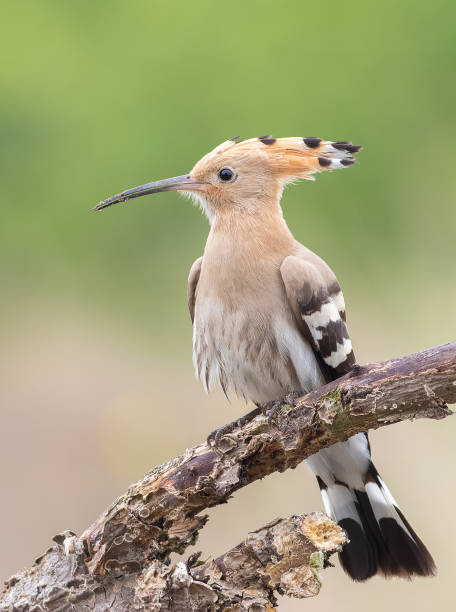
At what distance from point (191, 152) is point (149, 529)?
→ 1341 millimetres

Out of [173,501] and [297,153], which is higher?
[297,153]

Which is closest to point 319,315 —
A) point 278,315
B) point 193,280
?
point 278,315

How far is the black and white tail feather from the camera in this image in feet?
5.14

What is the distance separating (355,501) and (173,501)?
0.51 m

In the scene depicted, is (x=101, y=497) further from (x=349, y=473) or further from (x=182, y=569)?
(x=182, y=569)

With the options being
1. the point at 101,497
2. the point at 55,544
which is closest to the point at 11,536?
the point at 101,497

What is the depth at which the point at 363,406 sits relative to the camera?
1231 millimetres

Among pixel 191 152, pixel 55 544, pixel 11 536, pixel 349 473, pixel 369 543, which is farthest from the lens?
pixel 191 152

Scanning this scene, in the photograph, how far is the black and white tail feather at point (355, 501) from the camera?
5.14ft

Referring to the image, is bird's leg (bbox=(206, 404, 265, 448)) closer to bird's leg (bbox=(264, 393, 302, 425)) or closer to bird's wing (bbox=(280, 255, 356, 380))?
bird's leg (bbox=(264, 393, 302, 425))

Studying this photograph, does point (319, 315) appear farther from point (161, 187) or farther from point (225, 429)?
point (161, 187)

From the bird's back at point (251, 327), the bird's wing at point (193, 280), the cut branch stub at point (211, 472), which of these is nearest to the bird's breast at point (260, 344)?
the bird's back at point (251, 327)

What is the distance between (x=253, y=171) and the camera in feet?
5.86

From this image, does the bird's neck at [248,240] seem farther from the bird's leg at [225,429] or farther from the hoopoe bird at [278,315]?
the bird's leg at [225,429]
